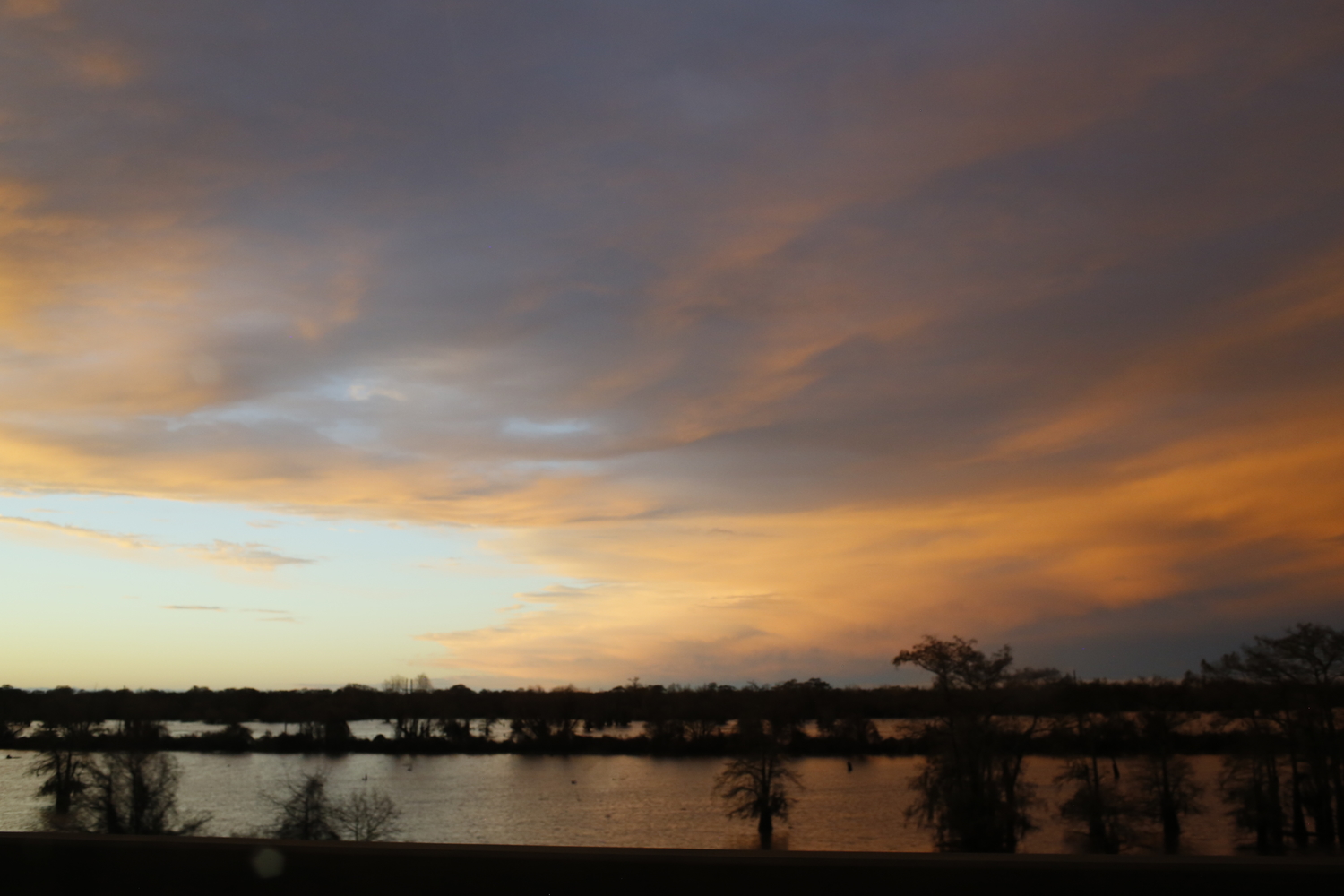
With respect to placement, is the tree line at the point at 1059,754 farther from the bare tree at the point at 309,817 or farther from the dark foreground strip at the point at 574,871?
the dark foreground strip at the point at 574,871

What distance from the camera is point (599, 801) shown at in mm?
51219

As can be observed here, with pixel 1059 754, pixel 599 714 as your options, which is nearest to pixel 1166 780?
pixel 1059 754

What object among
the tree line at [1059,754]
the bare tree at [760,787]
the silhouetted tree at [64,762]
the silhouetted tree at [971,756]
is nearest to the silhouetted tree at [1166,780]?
the tree line at [1059,754]

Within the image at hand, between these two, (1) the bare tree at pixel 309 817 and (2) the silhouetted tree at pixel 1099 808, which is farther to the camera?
(1) the bare tree at pixel 309 817

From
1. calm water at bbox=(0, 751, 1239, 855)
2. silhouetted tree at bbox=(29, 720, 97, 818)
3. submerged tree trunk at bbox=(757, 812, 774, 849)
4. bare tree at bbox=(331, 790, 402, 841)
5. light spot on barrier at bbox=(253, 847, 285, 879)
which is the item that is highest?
light spot on barrier at bbox=(253, 847, 285, 879)

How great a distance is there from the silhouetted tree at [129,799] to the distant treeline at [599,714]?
4594 millimetres

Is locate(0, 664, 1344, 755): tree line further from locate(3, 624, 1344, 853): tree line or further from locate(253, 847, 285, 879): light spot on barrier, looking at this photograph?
locate(253, 847, 285, 879): light spot on barrier

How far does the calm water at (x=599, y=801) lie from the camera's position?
38.0 metres

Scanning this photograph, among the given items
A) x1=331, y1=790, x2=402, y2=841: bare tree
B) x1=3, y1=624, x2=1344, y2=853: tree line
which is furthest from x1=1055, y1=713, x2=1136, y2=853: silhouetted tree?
x1=331, y1=790, x2=402, y2=841: bare tree

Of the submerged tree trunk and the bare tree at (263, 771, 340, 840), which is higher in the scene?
the bare tree at (263, 771, 340, 840)

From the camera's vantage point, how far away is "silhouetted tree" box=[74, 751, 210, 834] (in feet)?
110

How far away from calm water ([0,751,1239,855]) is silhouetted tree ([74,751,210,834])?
171 inches

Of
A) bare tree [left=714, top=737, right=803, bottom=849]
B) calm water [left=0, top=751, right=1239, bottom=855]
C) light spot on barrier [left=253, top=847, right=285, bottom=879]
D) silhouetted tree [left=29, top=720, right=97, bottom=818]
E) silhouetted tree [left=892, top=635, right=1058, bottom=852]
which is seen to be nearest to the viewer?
light spot on barrier [left=253, top=847, right=285, bottom=879]

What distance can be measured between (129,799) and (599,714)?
75.3 m
